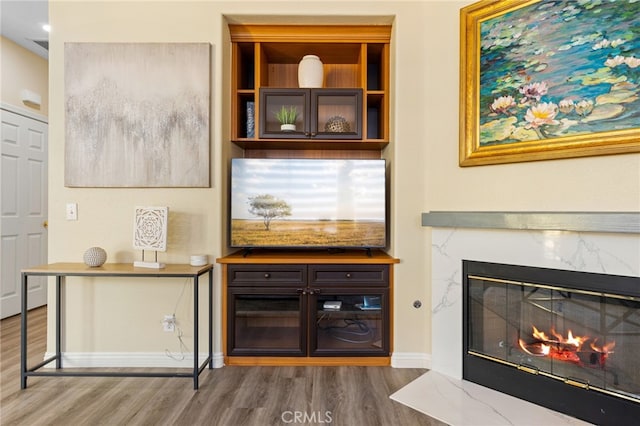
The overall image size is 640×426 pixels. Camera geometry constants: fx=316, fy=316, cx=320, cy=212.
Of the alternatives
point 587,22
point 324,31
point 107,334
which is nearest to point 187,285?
point 107,334

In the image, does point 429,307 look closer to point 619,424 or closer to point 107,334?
point 619,424

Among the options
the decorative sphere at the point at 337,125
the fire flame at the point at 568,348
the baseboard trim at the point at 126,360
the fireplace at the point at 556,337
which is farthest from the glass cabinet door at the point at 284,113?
the fire flame at the point at 568,348

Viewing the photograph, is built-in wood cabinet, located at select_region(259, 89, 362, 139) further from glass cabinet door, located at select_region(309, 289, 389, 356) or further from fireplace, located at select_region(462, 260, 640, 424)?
fireplace, located at select_region(462, 260, 640, 424)

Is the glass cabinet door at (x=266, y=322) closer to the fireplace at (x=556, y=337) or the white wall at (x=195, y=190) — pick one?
the white wall at (x=195, y=190)

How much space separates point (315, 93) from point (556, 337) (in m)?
2.27

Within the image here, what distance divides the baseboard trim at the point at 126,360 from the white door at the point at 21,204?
180 centimetres

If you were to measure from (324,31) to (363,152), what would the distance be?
100cm

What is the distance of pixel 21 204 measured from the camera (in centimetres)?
356

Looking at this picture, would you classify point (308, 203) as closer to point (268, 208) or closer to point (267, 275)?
point (268, 208)

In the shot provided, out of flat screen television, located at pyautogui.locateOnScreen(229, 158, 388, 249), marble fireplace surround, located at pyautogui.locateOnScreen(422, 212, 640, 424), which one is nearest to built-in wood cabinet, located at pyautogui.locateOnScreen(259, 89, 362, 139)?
flat screen television, located at pyautogui.locateOnScreen(229, 158, 388, 249)

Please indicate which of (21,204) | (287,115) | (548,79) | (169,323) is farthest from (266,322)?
(21,204)

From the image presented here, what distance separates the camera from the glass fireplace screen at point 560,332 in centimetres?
166

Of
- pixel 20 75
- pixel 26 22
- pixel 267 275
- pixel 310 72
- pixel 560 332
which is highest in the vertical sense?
pixel 26 22

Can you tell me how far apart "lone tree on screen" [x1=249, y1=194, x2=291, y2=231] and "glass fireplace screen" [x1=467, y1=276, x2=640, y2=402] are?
1423 millimetres
